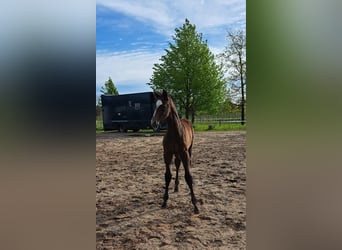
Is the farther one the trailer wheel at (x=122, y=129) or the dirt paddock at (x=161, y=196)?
the trailer wheel at (x=122, y=129)

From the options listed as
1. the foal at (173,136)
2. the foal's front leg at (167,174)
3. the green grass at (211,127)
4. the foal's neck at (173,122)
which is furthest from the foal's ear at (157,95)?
the foal's front leg at (167,174)

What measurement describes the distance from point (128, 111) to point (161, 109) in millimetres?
229

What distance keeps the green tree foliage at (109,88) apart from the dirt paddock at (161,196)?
0.84 ft

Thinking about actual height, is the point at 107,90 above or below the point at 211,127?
Result: above

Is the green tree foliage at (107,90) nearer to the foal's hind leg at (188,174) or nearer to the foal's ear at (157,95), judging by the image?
the foal's ear at (157,95)

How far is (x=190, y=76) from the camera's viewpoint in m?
1.77

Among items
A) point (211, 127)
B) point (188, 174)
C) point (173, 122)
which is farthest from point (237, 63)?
point (188, 174)

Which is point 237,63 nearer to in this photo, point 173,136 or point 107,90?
point 173,136

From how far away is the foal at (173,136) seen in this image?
172 centimetres

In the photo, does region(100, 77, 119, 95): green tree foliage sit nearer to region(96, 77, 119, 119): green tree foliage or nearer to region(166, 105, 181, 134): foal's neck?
region(96, 77, 119, 119): green tree foliage

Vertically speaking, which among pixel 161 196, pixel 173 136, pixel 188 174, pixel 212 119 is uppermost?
pixel 212 119

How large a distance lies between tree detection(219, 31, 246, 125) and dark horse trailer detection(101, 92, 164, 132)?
19.4 inches

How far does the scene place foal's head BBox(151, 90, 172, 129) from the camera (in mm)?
1716
